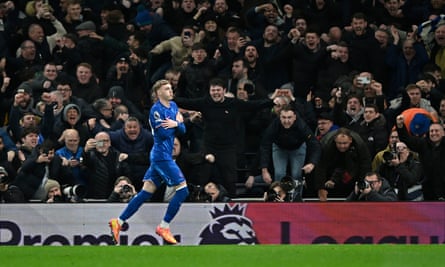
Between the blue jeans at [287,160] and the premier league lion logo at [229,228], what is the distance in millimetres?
1540

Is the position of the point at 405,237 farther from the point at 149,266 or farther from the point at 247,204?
the point at 149,266

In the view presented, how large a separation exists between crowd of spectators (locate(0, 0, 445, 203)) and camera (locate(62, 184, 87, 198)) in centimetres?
2

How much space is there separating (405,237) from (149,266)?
4943 mm

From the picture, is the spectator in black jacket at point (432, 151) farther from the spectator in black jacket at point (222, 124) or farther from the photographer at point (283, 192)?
the spectator in black jacket at point (222, 124)

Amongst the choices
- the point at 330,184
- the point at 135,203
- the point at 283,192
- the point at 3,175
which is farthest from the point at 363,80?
the point at 3,175

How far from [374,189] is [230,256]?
3858 mm

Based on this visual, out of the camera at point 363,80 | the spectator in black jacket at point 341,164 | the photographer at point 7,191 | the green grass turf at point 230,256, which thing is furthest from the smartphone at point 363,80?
the photographer at point 7,191

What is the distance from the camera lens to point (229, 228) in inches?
649

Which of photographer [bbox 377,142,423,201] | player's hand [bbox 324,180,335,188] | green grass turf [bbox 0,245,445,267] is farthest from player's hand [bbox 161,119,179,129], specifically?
photographer [bbox 377,142,423,201]

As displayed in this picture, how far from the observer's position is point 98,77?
2053cm

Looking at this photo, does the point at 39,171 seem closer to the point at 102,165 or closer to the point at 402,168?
the point at 102,165

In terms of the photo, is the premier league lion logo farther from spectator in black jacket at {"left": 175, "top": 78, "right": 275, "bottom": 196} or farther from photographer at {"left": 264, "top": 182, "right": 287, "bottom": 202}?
spectator in black jacket at {"left": 175, "top": 78, "right": 275, "bottom": 196}

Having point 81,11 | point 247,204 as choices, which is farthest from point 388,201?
point 81,11

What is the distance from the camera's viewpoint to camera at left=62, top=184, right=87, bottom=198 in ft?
56.0
